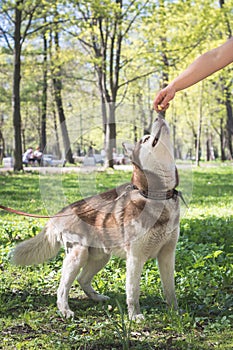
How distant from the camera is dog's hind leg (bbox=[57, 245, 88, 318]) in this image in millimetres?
4250

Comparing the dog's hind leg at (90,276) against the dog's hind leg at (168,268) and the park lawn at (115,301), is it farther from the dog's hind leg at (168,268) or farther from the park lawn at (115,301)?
the dog's hind leg at (168,268)

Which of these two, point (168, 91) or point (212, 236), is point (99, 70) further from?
point (168, 91)

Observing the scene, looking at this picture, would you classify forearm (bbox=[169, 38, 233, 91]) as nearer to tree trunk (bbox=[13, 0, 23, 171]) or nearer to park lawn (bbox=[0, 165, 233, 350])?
park lawn (bbox=[0, 165, 233, 350])

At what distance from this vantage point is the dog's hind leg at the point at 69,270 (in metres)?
4.25

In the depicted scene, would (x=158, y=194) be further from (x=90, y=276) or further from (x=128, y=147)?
(x=90, y=276)

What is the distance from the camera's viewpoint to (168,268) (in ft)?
13.8

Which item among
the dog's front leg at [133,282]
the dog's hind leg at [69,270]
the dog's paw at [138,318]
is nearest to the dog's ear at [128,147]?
the dog's front leg at [133,282]

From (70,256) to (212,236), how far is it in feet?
9.97

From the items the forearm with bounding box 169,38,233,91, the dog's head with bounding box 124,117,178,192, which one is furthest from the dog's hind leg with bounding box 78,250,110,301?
the forearm with bounding box 169,38,233,91

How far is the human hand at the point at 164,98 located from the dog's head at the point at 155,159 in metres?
0.10

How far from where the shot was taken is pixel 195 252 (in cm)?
589

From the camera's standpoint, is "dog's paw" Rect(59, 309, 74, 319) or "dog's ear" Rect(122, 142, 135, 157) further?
"dog's paw" Rect(59, 309, 74, 319)

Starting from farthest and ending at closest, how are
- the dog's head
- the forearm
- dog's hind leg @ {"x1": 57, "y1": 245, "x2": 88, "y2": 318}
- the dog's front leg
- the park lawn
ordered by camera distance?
1. dog's hind leg @ {"x1": 57, "y1": 245, "x2": 88, "y2": 318}
2. the dog's front leg
3. the park lawn
4. the dog's head
5. the forearm

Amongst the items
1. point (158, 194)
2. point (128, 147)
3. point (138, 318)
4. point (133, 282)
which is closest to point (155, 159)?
point (128, 147)
